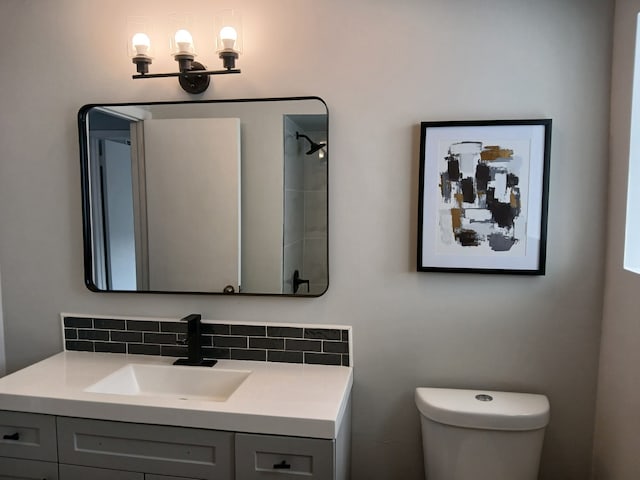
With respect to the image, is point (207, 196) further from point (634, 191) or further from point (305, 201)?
point (634, 191)

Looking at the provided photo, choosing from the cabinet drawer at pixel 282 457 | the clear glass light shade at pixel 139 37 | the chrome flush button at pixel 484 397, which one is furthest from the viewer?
the clear glass light shade at pixel 139 37

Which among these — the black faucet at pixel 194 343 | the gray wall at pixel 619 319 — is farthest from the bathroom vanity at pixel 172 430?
the gray wall at pixel 619 319

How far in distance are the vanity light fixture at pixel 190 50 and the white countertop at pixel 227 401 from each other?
1.10 meters

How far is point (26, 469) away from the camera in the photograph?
1.57m

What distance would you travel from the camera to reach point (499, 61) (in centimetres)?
164

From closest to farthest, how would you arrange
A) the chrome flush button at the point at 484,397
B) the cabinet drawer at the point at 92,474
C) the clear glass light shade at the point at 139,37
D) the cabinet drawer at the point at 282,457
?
the cabinet drawer at the point at 282,457, the cabinet drawer at the point at 92,474, the chrome flush button at the point at 484,397, the clear glass light shade at the point at 139,37

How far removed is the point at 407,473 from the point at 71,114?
1.95 m

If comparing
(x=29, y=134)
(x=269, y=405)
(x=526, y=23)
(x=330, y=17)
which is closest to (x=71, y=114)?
(x=29, y=134)

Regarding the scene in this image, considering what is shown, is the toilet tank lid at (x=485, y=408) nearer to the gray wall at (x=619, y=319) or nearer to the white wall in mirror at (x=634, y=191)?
Answer: the gray wall at (x=619, y=319)

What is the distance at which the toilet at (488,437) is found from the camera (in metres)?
1.54

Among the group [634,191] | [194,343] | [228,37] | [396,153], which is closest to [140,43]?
[228,37]

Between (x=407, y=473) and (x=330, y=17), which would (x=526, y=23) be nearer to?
(x=330, y=17)

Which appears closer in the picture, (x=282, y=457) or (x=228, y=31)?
(x=282, y=457)

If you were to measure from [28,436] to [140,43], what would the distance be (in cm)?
140
